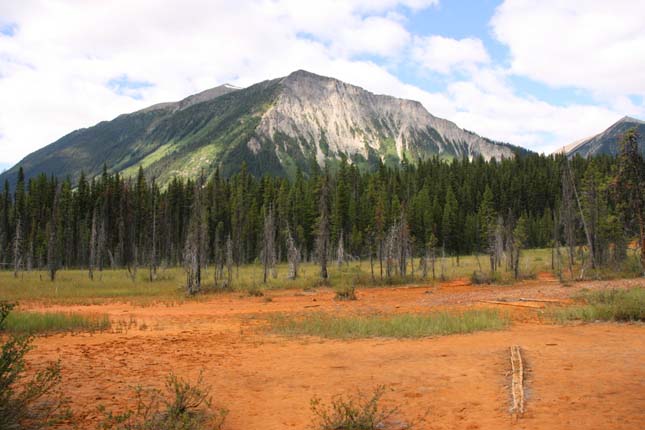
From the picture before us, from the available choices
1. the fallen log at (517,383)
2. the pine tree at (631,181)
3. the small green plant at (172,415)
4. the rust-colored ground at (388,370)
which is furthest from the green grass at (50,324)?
the pine tree at (631,181)

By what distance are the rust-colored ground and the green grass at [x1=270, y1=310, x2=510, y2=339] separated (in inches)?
33.1

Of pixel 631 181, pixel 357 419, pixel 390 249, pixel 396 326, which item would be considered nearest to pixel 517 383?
pixel 357 419

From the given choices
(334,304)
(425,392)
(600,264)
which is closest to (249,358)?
(425,392)

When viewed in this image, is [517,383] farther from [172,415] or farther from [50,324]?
[50,324]

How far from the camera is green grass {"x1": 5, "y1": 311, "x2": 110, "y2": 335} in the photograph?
16875mm

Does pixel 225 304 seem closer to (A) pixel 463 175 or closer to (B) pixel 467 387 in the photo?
(B) pixel 467 387

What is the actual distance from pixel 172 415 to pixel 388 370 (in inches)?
222

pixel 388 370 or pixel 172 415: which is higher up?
pixel 172 415

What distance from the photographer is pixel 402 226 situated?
155 ft

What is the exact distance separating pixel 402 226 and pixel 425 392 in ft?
126

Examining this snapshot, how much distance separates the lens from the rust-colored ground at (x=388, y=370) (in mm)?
8148

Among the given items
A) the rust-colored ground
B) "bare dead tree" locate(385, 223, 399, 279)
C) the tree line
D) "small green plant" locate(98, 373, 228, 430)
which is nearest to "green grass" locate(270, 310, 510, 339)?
the rust-colored ground

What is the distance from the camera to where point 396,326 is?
57.4 feet

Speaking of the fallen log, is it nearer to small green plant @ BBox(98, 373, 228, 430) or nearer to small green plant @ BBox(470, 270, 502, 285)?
small green plant @ BBox(98, 373, 228, 430)
